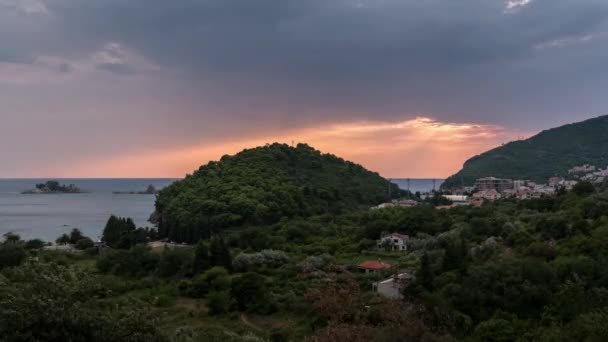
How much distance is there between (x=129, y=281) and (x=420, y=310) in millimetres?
15666

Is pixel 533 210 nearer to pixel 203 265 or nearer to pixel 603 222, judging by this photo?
pixel 603 222

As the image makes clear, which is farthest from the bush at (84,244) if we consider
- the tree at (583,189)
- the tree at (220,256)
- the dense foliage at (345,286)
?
the tree at (583,189)

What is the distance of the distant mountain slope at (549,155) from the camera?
90938 mm

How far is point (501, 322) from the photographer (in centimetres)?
1395

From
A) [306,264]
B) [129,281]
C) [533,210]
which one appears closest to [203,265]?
[129,281]

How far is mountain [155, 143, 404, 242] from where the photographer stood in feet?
151

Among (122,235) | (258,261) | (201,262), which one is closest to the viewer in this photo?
(201,262)

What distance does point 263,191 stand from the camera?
5094 cm

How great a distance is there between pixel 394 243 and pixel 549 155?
80.2m

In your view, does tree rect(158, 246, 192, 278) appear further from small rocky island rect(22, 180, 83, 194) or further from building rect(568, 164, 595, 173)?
small rocky island rect(22, 180, 83, 194)

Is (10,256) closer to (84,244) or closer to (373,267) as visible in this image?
(84,244)

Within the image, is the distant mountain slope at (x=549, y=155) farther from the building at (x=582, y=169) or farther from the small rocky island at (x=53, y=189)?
the small rocky island at (x=53, y=189)

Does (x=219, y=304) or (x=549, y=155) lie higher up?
(x=549, y=155)

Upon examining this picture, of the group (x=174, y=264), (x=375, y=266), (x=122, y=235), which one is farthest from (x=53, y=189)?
(x=375, y=266)
